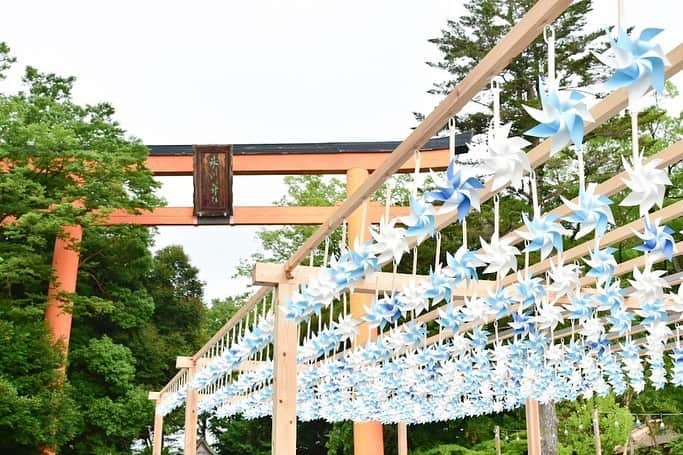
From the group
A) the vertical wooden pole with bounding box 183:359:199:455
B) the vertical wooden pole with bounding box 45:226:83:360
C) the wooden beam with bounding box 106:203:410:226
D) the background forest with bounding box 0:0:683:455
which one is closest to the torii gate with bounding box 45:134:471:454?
the wooden beam with bounding box 106:203:410:226

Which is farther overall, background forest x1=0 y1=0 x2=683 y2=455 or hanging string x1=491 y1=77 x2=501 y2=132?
background forest x1=0 y1=0 x2=683 y2=455

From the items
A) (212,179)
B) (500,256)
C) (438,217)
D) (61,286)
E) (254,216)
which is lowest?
(500,256)

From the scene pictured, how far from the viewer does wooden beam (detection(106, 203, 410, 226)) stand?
1075 cm

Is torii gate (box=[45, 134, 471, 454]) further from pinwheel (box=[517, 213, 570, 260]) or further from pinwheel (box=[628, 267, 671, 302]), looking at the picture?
pinwheel (box=[517, 213, 570, 260])

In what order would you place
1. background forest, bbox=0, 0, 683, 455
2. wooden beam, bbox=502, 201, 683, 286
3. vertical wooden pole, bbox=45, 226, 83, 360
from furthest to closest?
vertical wooden pole, bbox=45, 226, 83, 360, background forest, bbox=0, 0, 683, 455, wooden beam, bbox=502, 201, 683, 286

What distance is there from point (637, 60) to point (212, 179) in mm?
9646

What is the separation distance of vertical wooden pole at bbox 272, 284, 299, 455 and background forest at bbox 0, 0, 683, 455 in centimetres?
745

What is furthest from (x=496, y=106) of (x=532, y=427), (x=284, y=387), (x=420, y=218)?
(x=532, y=427)

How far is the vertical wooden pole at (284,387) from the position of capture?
3352mm

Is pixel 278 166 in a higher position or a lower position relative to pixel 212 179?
higher

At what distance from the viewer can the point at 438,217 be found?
3039mm

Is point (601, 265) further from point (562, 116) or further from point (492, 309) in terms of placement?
point (562, 116)

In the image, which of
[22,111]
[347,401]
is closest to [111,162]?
[22,111]

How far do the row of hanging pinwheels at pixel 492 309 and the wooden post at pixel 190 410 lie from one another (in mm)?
227
